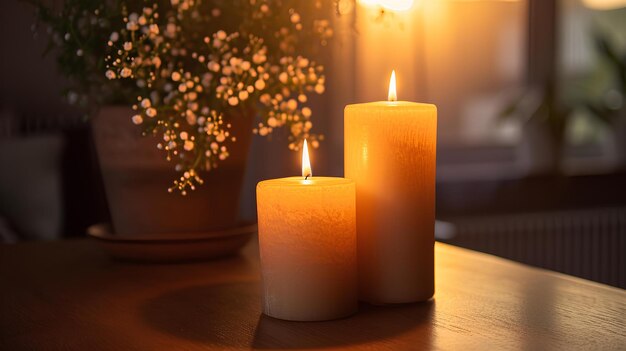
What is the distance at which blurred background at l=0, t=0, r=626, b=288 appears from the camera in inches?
109

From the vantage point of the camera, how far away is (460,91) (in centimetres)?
319

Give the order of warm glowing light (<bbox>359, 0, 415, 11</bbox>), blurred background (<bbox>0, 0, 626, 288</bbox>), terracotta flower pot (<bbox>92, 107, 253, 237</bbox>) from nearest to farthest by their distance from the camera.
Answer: terracotta flower pot (<bbox>92, 107, 253, 237</bbox>)
warm glowing light (<bbox>359, 0, 415, 11</bbox>)
blurred background (<bbox>0, 0, 626, 288</bbox>)

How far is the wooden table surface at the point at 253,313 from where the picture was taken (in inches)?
28.1

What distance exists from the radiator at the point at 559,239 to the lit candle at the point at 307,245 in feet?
7.31

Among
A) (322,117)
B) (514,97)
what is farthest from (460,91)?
(322,117)

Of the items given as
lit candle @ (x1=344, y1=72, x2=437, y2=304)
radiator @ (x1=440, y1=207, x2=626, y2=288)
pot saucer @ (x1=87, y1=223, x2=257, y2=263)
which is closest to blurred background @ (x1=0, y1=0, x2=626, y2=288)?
radiator @ (x1=440, y1=207, x2=626, y2=288)

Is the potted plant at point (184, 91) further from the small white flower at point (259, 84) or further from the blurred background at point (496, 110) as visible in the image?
the blurred background at point (496, 110)

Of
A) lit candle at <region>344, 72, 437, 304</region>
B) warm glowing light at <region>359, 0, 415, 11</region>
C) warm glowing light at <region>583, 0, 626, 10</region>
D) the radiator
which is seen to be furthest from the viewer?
warm glowing light at <region>583, 0, 626, 10</region>

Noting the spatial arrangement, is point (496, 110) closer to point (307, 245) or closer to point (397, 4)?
point (397, 4)

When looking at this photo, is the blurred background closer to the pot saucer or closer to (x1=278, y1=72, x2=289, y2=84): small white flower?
the pot saucer

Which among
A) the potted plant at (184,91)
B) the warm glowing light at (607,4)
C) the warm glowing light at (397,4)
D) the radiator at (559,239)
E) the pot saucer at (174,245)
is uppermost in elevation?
the warm glowing light at (607,4)

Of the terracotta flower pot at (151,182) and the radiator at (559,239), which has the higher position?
the terracotta flower pot at (151,182)

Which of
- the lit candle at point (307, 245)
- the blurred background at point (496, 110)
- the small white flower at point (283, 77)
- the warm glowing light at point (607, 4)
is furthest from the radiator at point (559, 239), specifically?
the lit candle at point (307, 245)

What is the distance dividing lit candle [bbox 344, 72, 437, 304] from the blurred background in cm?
177
